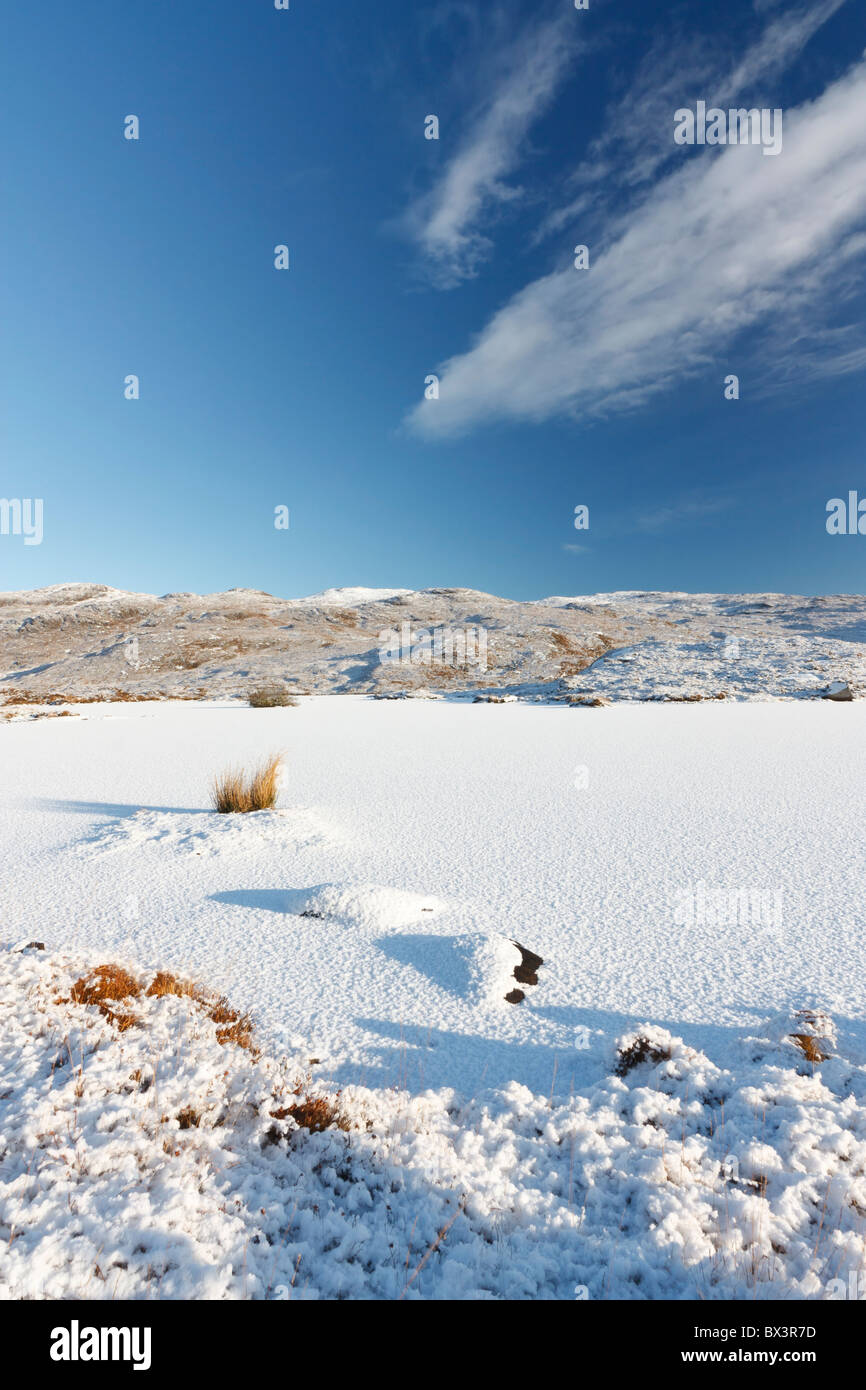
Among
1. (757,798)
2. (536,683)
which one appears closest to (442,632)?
(536,683)

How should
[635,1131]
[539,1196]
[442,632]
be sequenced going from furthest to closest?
[442,632]
[635,1131]
[539,1196]

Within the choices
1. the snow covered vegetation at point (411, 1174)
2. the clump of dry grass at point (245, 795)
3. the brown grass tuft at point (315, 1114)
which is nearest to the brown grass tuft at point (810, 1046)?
the snow covered vegetation at point (411, 1174)

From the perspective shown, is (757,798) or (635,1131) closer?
(635,1131)

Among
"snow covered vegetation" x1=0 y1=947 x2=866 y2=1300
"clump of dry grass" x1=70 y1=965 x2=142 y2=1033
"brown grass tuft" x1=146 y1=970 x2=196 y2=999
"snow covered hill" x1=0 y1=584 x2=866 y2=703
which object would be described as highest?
"snow covered hill" x1=0 y1=584 x2=866 y2=703

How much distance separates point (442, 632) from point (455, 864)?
1472 inches

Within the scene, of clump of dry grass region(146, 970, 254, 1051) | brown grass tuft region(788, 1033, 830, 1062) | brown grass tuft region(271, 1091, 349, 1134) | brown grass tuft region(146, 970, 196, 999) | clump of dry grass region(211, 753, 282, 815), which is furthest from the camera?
clump of dry grass region(211, 753, 282, 815)

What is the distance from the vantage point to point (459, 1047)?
118 inches

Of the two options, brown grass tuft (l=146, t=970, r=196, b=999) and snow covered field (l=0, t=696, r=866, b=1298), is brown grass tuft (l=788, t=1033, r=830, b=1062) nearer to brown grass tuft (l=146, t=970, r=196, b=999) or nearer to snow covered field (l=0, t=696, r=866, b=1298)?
snow covered field (l=0, t=696, r=866, b=1298)

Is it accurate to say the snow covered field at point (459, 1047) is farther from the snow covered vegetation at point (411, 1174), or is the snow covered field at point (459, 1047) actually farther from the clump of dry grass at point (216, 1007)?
the clump of dry grass at point (216, 1007)

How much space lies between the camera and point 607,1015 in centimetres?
323

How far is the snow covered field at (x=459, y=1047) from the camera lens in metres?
1.87

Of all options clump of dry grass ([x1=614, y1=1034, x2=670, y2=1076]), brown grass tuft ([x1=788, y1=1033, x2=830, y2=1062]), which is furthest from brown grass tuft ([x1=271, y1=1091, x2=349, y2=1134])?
brown grass tuft ([x1=788, y1=1033, x2=830, y2=1062])

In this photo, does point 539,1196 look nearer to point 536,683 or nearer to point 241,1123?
point 241,1123

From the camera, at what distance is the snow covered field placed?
1.87 m
